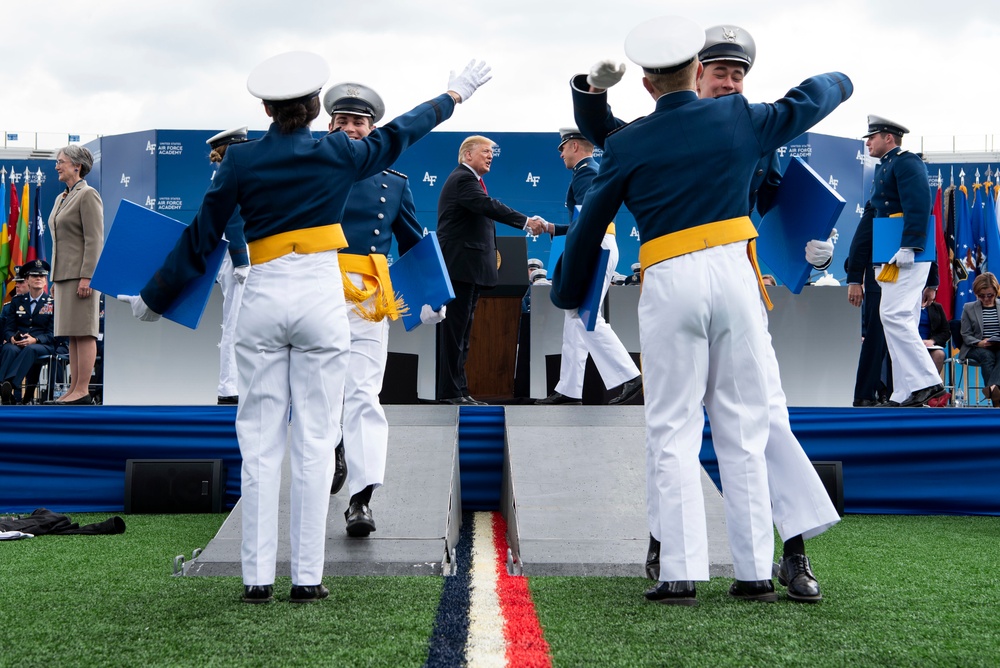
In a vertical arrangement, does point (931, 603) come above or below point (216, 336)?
below

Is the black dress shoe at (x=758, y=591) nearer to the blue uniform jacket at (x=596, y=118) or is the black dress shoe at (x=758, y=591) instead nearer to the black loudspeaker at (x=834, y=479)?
the blue uniform jacket at (x=596, y=118)

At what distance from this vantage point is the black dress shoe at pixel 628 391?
668 cm

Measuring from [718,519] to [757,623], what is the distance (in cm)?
136

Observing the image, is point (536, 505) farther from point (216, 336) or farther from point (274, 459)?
point (216, 336)

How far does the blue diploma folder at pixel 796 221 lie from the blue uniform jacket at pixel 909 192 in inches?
121

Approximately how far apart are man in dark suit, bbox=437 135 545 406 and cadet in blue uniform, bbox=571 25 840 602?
320 centimetres

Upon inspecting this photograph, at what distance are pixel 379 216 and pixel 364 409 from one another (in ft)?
2.65

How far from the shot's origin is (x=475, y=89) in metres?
3.76

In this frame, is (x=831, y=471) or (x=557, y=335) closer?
(x=831, y=471)

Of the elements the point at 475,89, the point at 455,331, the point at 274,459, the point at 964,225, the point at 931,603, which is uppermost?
the point at 964,225

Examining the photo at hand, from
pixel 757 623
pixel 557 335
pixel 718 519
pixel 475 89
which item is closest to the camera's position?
pixel 757 623

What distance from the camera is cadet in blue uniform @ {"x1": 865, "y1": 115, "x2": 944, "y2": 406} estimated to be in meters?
6.44

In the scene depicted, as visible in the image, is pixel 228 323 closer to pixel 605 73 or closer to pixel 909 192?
pixel 605 73

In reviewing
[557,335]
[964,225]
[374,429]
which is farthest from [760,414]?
[964,225]
